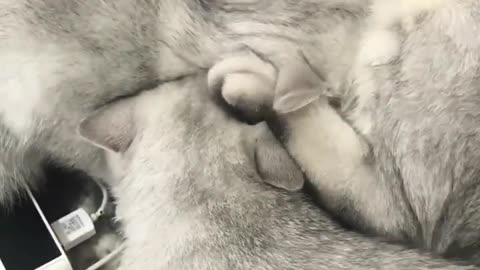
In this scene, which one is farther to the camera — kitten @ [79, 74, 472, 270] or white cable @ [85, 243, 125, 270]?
white cable @ [85, 243, 125, 270]

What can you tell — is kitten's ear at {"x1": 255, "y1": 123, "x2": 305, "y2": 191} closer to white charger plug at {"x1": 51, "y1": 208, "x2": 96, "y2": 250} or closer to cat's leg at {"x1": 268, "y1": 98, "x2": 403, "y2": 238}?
cat's leg at {"x1": 268, "y1": 98, "x2": 403, "y2": 238}

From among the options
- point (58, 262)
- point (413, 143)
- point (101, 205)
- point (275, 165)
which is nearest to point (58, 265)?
point (58, 262)

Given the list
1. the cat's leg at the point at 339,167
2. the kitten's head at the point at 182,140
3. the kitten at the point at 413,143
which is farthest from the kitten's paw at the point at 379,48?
the kitten's head at the point at 182,140

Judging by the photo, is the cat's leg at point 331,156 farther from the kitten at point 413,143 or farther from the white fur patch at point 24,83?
the white fur patch at point 24,83

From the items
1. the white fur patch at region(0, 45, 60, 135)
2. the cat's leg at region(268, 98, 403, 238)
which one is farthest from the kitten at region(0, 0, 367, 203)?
the cat's leg at region(268, 98, 403, 238)

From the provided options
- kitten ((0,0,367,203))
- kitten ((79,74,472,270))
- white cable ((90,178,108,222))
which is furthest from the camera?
white cable ((90,178,108,222))

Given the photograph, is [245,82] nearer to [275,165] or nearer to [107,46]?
[275,165]

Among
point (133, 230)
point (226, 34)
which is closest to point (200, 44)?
point (226, 34)
